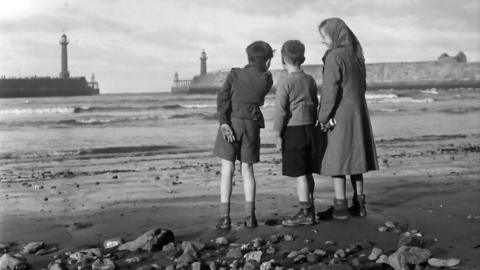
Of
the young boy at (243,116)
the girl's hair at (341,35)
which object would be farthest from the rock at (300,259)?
the girl's hair at (341,35)

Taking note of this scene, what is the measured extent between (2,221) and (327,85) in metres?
2.77

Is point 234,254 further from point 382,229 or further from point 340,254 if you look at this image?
point 382,229

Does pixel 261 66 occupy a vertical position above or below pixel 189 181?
above

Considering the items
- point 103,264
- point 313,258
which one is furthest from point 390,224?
point 103,264

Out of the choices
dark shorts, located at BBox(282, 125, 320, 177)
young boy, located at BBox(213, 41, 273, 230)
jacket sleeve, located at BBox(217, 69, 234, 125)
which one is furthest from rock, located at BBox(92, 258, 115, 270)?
dark shorts, located at BBox(282, 125, 320, 177)

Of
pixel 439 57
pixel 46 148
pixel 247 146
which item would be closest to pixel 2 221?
pixel 247 146

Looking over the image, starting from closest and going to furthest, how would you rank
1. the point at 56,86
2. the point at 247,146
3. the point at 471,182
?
the point at 247,146 < the point at 471,182 < the point at 56,86

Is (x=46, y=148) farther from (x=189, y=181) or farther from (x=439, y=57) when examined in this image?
(x=439, y=57)

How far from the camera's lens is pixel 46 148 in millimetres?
12016

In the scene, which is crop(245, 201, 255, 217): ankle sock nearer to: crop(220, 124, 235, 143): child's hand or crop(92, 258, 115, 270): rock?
crop(220, 124, 235, 143): child's hand

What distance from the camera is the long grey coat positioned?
4547 mm

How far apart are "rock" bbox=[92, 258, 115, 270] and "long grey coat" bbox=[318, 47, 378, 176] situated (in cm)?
191

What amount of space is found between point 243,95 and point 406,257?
183cm

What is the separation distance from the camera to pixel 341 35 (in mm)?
4680
